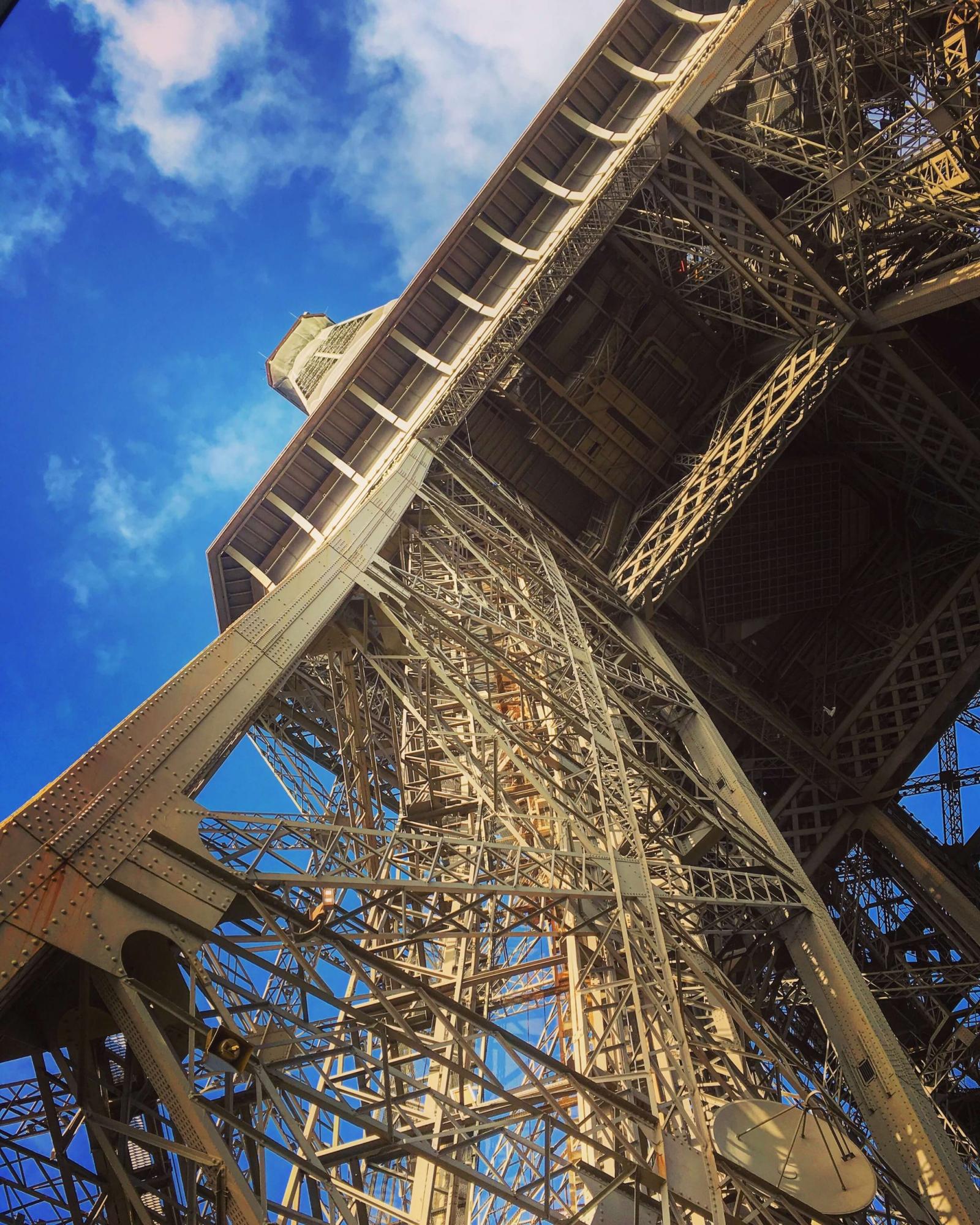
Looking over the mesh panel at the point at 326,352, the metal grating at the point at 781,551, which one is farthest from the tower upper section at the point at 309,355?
the metal grating at the point at 781,551

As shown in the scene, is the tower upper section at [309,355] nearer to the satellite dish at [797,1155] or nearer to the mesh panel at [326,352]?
the mesh panel at [326,352]

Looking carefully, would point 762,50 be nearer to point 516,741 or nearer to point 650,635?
point 650,635

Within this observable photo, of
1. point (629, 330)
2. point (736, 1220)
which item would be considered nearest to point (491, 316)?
point (629, 330)

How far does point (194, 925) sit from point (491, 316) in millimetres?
13491

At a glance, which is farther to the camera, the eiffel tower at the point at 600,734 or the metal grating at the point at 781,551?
the metal grating at the point at 781,551

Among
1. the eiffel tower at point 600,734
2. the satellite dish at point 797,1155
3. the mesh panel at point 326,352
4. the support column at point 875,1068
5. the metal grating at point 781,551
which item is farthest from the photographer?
the mesh panel at point 326,352

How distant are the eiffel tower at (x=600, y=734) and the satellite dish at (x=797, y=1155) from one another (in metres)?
0.03

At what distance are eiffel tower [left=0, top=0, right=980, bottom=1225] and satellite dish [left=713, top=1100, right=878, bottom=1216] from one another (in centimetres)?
3

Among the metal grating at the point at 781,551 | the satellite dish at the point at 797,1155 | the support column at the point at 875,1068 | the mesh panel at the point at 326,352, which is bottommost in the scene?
the satellite dish at the point at 797,1155

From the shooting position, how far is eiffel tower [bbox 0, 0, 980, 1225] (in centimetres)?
750

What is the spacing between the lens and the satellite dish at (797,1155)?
27.5ft

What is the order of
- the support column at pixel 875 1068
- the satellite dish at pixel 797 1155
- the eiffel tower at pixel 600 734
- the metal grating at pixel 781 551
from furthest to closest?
the metal grating at pixel 781 551 < the support column at pixel 875 1068 < the satellite dish at pixel 797 1155 < the eiffel tower at pixel 600 734

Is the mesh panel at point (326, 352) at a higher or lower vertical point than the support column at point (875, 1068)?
higher

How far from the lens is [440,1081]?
33.3 feet
